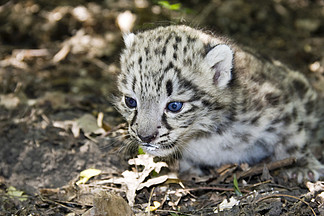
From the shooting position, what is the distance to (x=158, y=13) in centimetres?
803

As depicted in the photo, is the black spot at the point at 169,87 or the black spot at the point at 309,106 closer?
the black spot at the point at 169,87

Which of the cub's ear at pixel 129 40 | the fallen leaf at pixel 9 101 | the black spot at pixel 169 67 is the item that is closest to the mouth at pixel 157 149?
→ the black spot at pixel 169 67

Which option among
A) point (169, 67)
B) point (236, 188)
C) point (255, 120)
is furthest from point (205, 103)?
point (236, 188)

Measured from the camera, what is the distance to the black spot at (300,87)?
18.9 ft

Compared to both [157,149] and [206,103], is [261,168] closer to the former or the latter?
[206,103]

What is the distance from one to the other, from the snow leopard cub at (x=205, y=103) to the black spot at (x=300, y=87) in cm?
30

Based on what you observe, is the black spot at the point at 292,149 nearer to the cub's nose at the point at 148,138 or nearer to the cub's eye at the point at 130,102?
the cub's nose at the point at 148,138

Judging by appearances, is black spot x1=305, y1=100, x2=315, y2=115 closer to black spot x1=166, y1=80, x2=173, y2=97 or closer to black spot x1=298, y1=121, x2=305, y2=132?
black spot x1=298, y1=121, x2=305, y2=132

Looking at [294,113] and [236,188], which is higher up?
[294,113]

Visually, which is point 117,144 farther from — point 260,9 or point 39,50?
point 260,9

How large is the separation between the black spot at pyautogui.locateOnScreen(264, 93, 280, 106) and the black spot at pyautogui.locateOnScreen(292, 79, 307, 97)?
2.98 ft

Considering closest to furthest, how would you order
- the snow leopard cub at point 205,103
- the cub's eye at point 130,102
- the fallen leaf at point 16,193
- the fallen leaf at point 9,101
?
the snow leopard cub at point 205,103 < the cub's eye at point 130,102 < the fallen leaf at point 16,193 < the fallen leaf at point 9,101

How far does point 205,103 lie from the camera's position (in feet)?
14.8

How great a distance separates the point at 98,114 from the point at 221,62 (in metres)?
2.54
